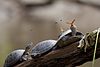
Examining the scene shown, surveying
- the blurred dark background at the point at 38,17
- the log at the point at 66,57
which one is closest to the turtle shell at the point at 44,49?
the log at the point at 66,57

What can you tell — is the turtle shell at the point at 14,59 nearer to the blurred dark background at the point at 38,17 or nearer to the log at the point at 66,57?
the log at the point at 66,57

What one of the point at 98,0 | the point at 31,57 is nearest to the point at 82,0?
the point at 98,0

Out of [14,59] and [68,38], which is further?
[14,59]

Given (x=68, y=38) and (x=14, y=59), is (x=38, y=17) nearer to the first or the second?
(x=14, y=59)

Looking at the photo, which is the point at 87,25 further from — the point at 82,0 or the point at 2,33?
the point at 2,33

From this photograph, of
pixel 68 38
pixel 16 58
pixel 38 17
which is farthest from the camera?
pixel 38 17

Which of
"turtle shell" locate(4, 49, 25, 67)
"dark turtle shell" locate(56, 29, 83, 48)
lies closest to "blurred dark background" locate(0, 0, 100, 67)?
"turtle shell" locate(4, 49, 25, 67)

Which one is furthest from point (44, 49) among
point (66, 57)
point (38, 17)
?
point (38, 17)
